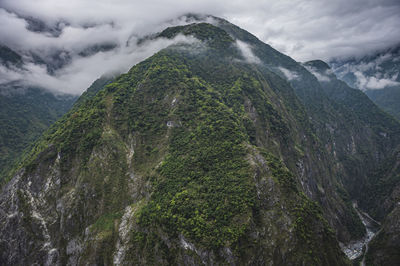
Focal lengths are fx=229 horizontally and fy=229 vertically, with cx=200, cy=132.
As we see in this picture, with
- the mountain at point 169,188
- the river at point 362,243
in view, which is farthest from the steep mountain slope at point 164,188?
the river at point 362,243

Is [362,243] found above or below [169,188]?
below

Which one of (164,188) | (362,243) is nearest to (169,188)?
(164,188)

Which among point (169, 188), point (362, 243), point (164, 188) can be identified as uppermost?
point (169, 188)

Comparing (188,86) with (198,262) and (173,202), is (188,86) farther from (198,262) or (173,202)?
(198,262)

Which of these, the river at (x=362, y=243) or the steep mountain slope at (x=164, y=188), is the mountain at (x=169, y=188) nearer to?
the steep mountain slope at (x=164, y=188)

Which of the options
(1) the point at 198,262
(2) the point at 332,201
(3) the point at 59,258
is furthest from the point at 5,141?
(2) the point at 332,201

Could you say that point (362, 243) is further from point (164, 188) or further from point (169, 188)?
point (164, 188)
